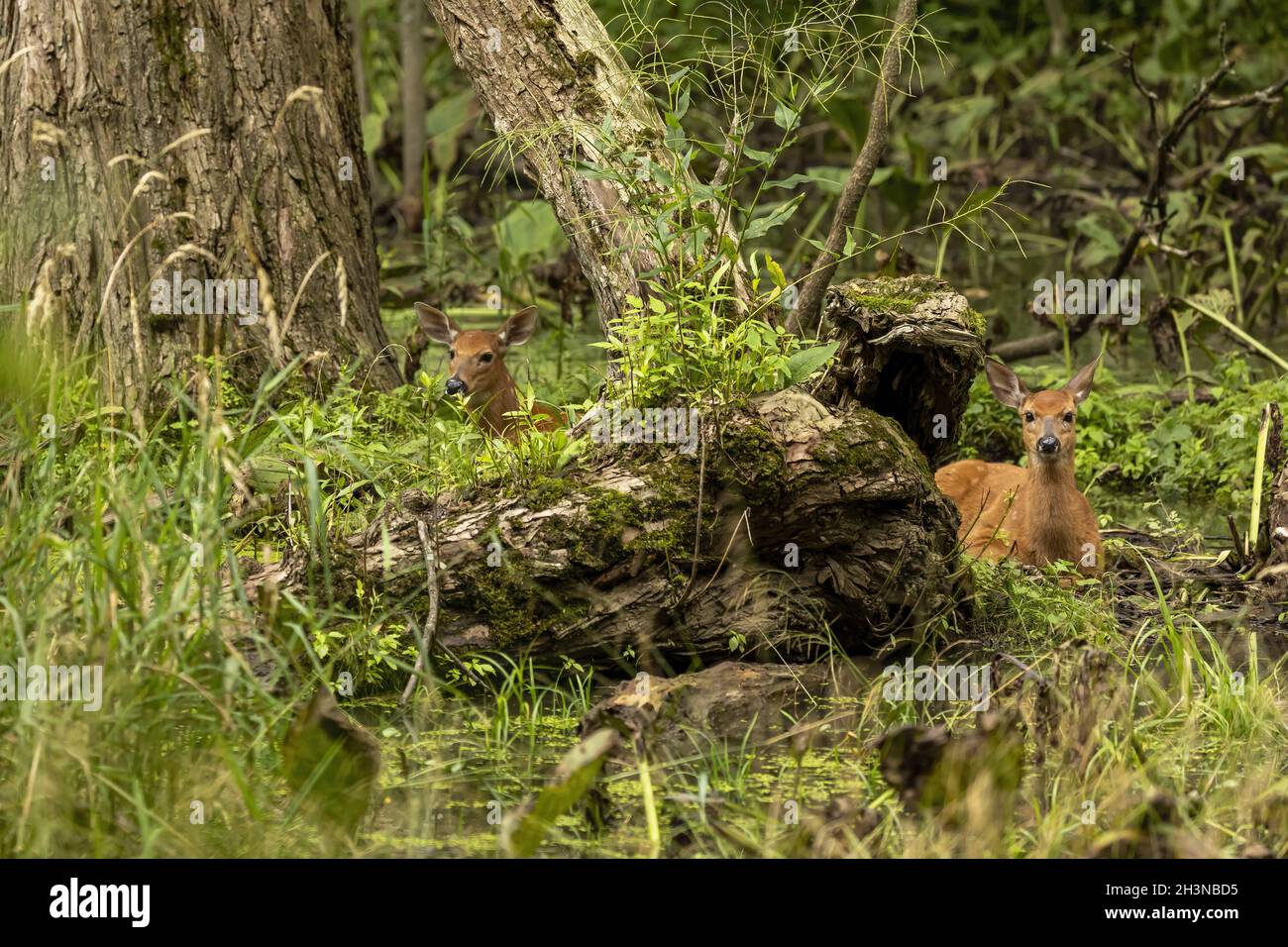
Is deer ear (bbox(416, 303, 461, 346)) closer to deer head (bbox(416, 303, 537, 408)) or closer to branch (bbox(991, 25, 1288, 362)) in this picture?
deer head (bbox(416, 303, 537, 408))

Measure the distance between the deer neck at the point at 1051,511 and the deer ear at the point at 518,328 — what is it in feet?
8.84

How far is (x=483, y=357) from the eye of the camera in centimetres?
833

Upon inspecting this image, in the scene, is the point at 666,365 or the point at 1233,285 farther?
the point at 1233,285

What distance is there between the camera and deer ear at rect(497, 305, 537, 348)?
8458mm

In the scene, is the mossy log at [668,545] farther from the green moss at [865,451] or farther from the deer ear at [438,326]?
the deer ear at [438,326]

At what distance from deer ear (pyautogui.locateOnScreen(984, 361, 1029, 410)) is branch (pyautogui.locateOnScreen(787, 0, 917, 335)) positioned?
4.68 feet

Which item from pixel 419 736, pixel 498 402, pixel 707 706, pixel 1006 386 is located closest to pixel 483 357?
pixel 498 402

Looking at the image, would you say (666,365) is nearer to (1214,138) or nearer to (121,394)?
(121,394)

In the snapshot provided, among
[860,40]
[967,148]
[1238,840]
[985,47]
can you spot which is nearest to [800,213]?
[967,148]

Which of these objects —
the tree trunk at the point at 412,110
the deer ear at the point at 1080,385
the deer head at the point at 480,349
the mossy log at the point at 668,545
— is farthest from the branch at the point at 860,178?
the tree trunk at the point at 412,110

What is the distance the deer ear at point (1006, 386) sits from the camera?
7.94 m

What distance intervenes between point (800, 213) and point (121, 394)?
9.15 meters

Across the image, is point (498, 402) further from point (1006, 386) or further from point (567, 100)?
point (1006, 386)
